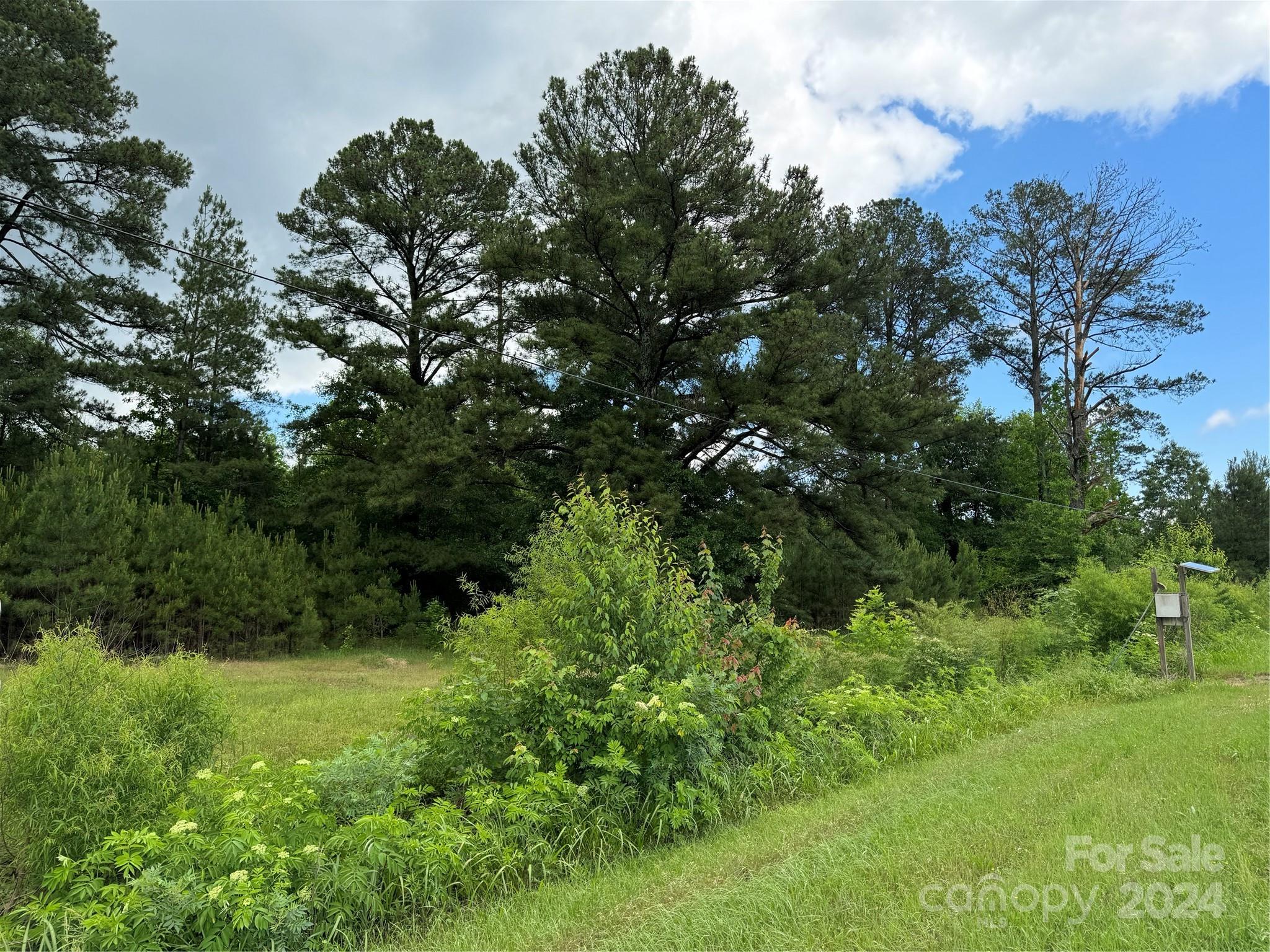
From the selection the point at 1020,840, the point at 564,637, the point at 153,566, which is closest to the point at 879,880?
the point at 1020,840

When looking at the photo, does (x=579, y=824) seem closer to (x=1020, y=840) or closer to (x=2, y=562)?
(x=1020, y=840)

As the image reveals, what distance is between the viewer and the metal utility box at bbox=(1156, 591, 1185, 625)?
11375 mm

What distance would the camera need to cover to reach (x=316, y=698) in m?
11.1

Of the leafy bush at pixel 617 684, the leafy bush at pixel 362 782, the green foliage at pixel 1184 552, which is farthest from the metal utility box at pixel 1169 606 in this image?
the leafy bush at pixel 362 782

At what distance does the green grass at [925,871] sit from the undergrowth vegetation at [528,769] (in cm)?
36

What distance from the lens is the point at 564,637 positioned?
6.00m

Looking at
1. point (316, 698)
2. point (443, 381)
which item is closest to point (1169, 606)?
point (316, 698)

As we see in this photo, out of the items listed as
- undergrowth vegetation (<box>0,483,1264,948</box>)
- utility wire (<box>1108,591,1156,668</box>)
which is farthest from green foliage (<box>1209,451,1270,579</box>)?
undergrowth vegetation (<box>0,483,1264,948</box>)

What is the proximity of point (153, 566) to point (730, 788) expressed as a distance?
1629cm

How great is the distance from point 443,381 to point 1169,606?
20099 mm

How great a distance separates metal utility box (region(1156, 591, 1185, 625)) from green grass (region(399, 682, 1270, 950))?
627cm

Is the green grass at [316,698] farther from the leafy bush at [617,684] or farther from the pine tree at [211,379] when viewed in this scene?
the pine tree at [211,379]

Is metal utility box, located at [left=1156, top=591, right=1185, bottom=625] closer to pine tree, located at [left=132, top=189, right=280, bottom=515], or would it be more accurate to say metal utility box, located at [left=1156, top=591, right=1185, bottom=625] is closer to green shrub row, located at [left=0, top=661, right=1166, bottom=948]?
green shrub row, located at [left=0, top=661, right=1166, bottom=948]

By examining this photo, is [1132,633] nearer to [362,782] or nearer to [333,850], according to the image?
[362,782]
